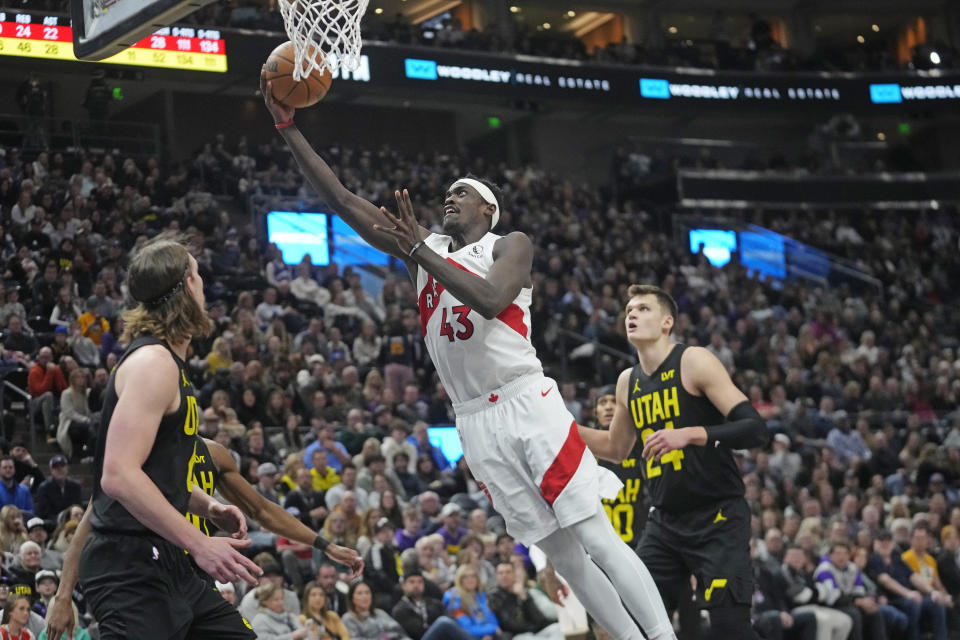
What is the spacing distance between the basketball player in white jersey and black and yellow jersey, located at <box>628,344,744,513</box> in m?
0.92

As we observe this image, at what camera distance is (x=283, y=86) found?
567 cm

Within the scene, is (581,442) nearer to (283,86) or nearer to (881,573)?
(283,86)

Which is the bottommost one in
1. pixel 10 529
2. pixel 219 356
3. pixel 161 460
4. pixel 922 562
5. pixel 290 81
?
pixel 922 562

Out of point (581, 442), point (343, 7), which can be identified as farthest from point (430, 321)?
point (343, 7)

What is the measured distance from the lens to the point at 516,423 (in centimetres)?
539

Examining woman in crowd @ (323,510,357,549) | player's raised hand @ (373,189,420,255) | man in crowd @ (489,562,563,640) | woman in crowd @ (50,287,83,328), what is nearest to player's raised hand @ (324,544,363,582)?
player's raised hand @ (373,189,420,255)

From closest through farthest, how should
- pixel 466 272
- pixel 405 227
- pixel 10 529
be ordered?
1. pixel 405 227
2. pixel 466 272
3. pixel 10 529

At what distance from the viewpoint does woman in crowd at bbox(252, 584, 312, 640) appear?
10.4 meters

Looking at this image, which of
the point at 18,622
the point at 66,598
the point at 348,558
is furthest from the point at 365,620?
the point at 66,598

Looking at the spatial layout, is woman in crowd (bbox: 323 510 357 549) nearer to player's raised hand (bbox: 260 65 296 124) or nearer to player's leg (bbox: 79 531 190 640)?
player's raised hand (bbox: 260 65 296 124)

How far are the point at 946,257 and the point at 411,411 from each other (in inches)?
717

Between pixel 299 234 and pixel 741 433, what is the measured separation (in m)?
16.8

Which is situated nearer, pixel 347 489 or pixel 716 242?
pixel 347 489

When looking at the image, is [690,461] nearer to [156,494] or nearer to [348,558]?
[348,558]
